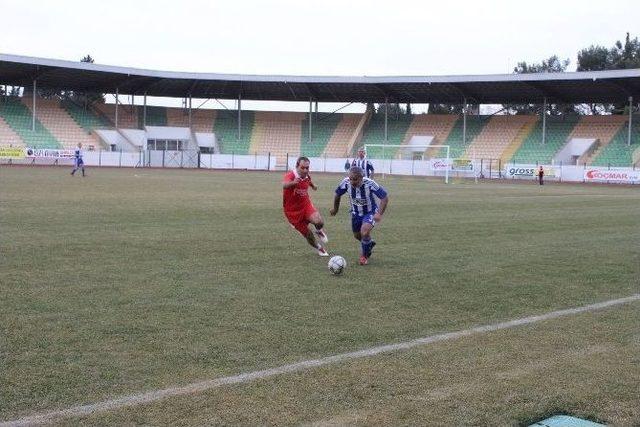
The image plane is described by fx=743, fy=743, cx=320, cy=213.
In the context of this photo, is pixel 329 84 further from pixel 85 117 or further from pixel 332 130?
pixel 85 117

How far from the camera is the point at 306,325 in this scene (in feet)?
22.9

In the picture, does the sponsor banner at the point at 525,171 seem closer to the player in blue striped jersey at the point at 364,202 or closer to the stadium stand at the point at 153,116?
the stadium stand at the point at 153,116

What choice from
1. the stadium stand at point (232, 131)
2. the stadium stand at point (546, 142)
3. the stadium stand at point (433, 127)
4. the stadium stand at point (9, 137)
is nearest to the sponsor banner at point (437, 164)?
the stadium stand at point (546, 142)

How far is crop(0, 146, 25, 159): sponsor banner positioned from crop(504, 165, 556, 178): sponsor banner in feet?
117

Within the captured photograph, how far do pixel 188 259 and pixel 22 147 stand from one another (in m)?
48.6

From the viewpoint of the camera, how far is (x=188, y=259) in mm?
10742

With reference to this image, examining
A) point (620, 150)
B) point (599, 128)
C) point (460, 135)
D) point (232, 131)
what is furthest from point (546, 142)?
A: point (232, 131)

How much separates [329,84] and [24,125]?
2499 centimetres

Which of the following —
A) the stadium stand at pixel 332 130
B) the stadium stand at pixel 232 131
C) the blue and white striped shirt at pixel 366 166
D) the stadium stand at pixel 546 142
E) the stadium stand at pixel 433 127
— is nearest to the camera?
the blue and white striped shirt at pixel 366 166

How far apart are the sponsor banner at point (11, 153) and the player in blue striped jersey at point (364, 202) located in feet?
156

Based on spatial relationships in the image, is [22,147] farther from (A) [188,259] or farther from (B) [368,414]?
(B) [368,414]

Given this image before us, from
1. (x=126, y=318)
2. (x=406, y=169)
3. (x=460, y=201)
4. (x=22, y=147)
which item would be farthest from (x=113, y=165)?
(x=126, y=318)

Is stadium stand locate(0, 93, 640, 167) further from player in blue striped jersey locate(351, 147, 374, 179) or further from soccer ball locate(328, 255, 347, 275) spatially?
soccer ball locate(328, 255, 347, 275)

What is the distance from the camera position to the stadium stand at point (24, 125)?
57.4m
